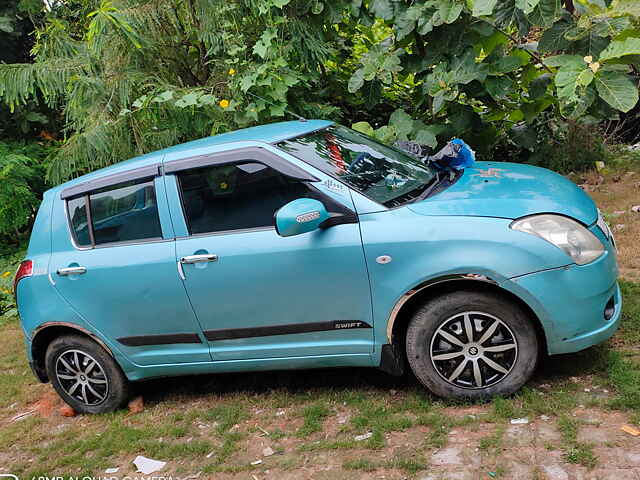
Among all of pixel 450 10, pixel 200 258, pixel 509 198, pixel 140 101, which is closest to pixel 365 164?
pixel 509 198

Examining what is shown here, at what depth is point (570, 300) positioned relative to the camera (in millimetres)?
3650

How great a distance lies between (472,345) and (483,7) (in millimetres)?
2964

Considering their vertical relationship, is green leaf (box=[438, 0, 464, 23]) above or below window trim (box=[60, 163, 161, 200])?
above

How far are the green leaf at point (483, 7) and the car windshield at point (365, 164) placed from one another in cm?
147

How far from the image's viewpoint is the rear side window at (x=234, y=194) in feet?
13.7

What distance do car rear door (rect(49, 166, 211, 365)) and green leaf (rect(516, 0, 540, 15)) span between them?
3.13 metres

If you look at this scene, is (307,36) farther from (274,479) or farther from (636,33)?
(274,479)

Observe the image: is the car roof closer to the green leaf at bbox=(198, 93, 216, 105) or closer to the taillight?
the taillight

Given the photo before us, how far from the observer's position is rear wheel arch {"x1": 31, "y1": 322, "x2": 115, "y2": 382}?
186 inches

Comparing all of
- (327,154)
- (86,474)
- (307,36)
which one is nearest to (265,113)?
(307,36)

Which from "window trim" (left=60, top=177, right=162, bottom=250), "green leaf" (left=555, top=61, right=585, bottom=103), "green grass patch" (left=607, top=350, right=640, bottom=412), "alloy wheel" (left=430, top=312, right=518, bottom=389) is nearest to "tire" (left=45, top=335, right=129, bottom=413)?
"window trim" (left=60, top=177, right=162, bottom=250)

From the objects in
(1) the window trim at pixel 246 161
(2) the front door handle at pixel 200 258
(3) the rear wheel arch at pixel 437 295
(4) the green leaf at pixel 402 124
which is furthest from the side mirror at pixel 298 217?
(4) the green leaf at pixel 402 124

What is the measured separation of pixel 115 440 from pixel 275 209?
1.83 metres

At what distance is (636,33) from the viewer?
17.7ft
